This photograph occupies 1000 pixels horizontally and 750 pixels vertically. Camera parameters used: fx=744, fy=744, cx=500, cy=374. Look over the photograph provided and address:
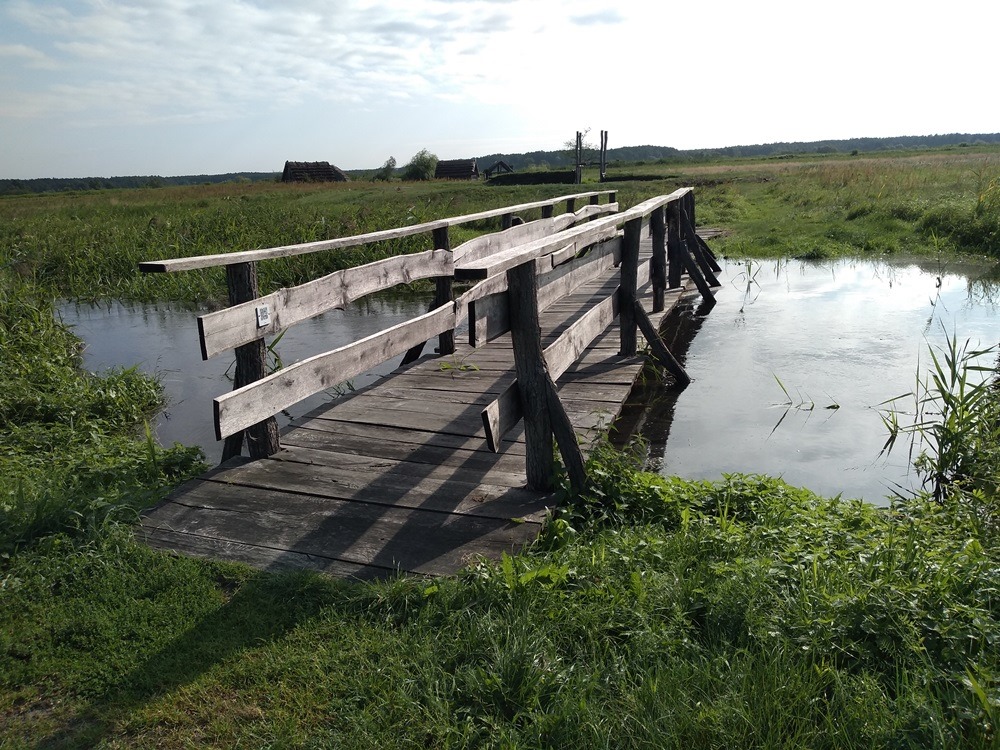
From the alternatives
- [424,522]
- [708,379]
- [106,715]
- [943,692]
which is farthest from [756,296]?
[106,715]

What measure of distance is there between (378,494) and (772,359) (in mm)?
5198

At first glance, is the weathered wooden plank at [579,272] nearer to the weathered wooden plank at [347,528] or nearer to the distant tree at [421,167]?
the weathered wooden plank at [347,528]

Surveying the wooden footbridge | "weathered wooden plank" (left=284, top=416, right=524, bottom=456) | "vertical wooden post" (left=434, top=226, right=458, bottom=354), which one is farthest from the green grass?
"vertical wooden post" (left=434, top=226, right=458, bottom=354)

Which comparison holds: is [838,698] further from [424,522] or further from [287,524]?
[287,524]

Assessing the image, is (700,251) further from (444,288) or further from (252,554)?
(252,554)

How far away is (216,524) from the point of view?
3.91 meters

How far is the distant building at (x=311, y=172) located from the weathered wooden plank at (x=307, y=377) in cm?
5132

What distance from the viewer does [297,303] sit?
481cm

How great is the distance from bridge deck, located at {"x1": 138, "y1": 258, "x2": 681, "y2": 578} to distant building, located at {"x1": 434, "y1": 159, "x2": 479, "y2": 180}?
50824mm

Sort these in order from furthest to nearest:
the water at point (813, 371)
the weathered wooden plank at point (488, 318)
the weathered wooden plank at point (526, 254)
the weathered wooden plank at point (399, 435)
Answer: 1. the water at point (813, 371)
2. the weathered wooden plank at point (399, 435)
3. the weathered wooden plank at point (488, 318)
4. the weathered wooden plank at point (526, 254)

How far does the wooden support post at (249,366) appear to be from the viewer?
4.44 metres

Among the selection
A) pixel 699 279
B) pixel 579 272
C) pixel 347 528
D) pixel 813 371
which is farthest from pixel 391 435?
pixel 699 279

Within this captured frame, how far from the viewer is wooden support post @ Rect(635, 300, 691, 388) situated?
6879 mm

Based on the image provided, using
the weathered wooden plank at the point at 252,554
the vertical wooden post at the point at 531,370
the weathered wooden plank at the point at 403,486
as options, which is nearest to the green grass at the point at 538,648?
the weathered wooden plank at the point at 252,554
